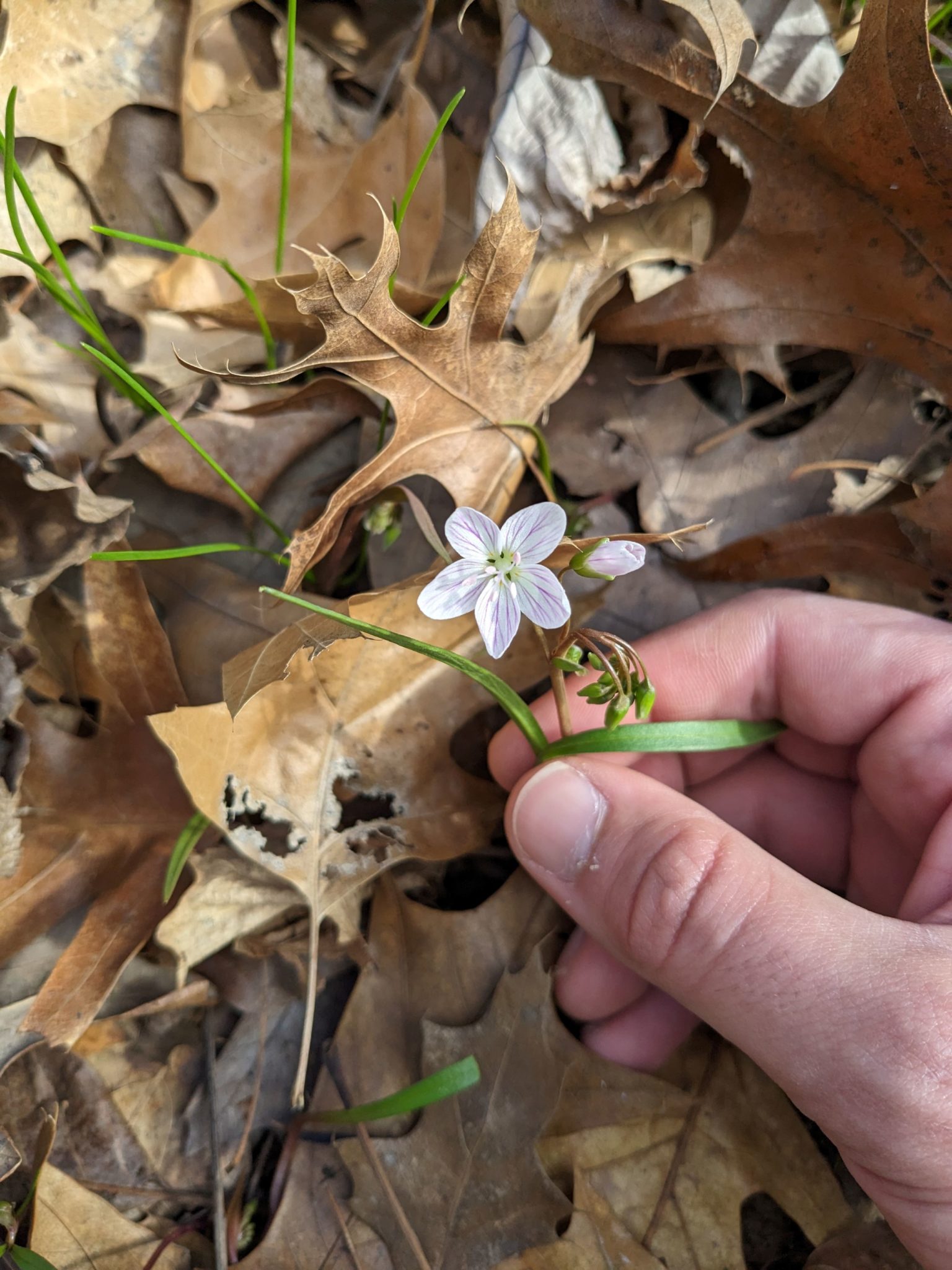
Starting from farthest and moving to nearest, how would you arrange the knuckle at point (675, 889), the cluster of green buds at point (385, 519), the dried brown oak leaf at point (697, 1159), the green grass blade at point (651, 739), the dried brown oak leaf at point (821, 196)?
the cluster of green buds at point (385, 519) < the dried brown oak leaf at point (697, 1159) < the dried brown oak leaf at point (821, 196) < the green grass blade at point (651, 739) < the knuckle at point (675, 889)

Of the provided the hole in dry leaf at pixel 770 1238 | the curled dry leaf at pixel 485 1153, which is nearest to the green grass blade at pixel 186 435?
the curled dry leaf at pixel 485 1153

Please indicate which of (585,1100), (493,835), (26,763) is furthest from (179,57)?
(585,1100)

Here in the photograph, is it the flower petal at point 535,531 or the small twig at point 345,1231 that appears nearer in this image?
the flower petal at point 535,531

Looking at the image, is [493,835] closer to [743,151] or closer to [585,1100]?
[585,1100]

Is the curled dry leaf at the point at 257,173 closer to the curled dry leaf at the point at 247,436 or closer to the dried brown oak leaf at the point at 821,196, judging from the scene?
the curled dry leaf at the point at 247,436

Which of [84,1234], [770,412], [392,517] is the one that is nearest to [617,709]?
[392,517]

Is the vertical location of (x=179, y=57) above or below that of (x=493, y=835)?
above
